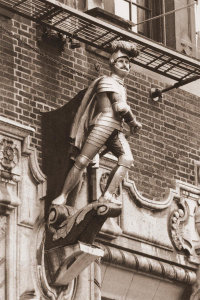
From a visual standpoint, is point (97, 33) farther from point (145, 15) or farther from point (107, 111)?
point (145, 15)

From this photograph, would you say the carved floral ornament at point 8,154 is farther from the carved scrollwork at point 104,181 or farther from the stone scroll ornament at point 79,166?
the carved scrollwork at point 104,181

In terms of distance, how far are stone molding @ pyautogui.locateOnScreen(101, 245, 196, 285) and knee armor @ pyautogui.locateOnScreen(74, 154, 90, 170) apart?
4.31 ft

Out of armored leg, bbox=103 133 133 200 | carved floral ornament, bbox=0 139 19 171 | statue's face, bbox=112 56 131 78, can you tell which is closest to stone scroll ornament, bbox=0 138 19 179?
carved floral ornament, bbox=0 139 19 171

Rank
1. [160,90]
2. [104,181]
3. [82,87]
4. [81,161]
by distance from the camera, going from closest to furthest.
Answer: [81,161] < [104,181] < [82,87] < [160,90]

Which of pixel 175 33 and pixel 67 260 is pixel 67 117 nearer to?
pixel 67 260

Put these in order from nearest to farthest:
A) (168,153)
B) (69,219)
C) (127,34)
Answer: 1. (69,219)
2. (127,34)
3. (168,153)

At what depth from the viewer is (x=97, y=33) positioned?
21.9 m

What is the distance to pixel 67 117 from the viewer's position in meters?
21.1

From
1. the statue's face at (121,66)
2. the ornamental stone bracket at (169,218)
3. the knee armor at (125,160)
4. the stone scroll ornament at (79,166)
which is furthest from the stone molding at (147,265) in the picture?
the statue's face at (121,66)

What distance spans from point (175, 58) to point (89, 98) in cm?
198

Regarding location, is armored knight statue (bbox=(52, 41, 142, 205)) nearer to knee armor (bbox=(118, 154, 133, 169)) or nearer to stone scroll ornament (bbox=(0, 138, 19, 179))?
knee armor (bbox=(118, 154, 133, 169))

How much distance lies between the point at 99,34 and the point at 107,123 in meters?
1.65

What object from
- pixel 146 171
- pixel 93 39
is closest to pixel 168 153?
pixel 146 171

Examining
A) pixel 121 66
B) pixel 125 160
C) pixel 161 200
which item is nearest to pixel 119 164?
pixel 125 160
